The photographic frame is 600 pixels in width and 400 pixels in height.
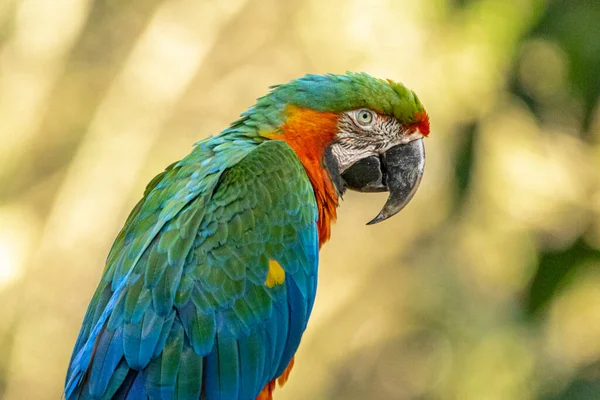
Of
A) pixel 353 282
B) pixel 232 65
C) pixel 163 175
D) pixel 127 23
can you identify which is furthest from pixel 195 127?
pixel 163 175

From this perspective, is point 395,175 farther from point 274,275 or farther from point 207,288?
point 207,288

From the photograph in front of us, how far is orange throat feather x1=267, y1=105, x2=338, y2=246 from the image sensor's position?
257 cm

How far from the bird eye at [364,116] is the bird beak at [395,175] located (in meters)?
0.15

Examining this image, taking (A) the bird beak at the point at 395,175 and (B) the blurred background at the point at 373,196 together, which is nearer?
(A) the bird beak at the point at 395,175

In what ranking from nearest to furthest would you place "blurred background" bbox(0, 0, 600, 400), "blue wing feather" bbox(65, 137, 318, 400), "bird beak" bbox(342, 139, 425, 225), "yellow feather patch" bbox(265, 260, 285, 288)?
1. "blue wing feather" bbox(65, 137, 318, 400)
2. "yellow feather patch" bbox(265, 260, 285, 288)
3. "bird beak" bbox(342, 139, 425, 225)
4. "blurred background" bbox(0, 0, 600, 400)

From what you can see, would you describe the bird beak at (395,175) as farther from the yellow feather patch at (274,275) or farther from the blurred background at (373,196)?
the blurred background at (373,196)

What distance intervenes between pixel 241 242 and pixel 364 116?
0.69 metres

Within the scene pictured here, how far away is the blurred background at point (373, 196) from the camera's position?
15.3 ft

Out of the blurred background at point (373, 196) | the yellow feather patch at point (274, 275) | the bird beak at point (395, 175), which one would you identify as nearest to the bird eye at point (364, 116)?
the bird beak at point (395, 175)

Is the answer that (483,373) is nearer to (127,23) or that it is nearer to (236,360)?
(236,360)

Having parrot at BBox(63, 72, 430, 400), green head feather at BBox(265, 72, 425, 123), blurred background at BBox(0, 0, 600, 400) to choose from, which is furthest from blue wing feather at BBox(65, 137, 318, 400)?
blurred background at BBox(0, 0, 600, 400)

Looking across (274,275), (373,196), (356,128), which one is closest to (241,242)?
(274,275)

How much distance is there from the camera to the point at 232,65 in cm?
656

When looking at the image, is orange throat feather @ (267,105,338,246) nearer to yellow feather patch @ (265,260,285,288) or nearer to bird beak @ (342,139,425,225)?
bird beak @ (342,139,425,225)
